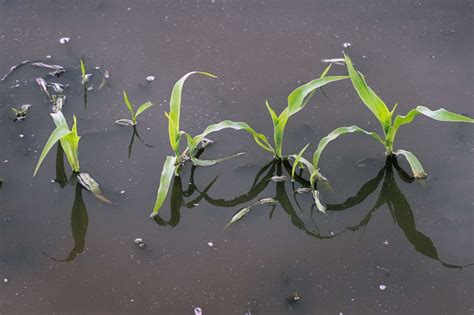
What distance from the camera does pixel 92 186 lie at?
2428 mm

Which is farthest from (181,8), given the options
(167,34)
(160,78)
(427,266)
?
(427,266)

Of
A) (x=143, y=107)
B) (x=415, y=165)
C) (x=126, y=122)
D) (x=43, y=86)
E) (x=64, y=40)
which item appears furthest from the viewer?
(x=64, y=40)

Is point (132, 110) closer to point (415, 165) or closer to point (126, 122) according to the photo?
point (126, 122)

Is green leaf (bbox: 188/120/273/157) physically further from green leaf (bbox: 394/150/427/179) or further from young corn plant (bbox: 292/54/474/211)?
green leaf (bbox: 394/150/427/179)

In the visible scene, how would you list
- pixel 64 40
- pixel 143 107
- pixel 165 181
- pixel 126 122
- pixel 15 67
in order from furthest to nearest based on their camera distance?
1. pixel 64 40
2. pixel 15 67
3. pixel 126 122
4. pixel 143 107
5. pixel 165 181

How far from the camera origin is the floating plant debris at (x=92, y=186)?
242 cm

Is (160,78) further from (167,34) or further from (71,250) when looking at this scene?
(71,250)

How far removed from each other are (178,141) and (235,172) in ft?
0.72

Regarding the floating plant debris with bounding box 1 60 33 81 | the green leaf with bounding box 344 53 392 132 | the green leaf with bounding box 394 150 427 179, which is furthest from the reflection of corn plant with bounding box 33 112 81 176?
the green leaf with bounding box 394 150 427 179

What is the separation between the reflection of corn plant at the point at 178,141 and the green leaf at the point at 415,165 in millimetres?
427

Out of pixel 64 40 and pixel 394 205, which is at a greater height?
pixel 64 40

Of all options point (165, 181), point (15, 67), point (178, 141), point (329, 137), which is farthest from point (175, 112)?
point (15, 67)

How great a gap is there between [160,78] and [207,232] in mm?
716

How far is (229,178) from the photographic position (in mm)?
2467
